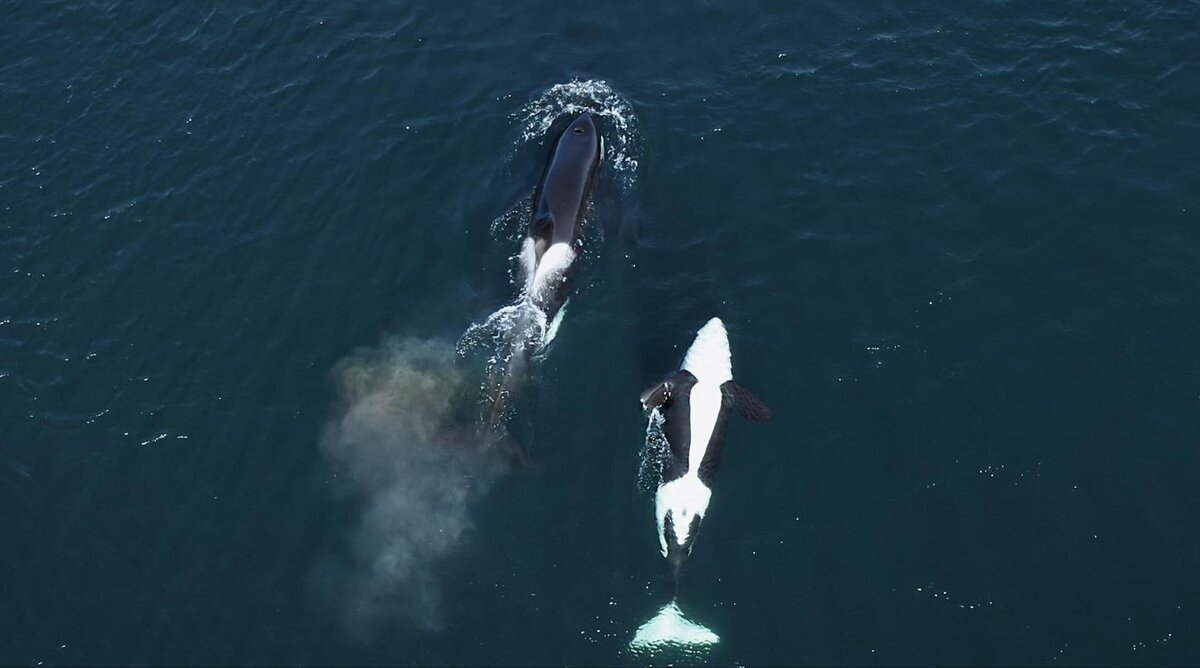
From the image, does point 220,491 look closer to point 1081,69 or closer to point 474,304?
point 474,304

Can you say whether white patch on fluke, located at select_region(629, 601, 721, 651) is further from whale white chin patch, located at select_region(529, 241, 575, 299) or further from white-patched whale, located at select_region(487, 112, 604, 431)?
whale white chin patch, located at select_region(529, 241, 575, 299)

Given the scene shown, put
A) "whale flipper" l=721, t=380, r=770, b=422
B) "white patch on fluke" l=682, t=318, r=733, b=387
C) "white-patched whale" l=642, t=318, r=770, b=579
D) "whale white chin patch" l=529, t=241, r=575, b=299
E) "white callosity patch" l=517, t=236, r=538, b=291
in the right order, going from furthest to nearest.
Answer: "white callosity patch" l=517, t=236, r=538, b=291
"whale white chin patch" l=529, t=241, r=575, b=299
"white patch on fluke" l=682, t=318, r=733, b=387
"whale flipper" l=721, t=380, r=770, b=422
"white-patched whale" l=642, t=318, r=770, b=579

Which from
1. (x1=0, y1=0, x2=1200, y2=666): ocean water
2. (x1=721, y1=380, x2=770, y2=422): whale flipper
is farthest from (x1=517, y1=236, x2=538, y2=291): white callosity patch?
→ (x1=721, y1=380, x2=770, y2=422): whale flipper

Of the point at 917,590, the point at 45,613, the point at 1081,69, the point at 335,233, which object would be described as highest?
the point at 1081,69

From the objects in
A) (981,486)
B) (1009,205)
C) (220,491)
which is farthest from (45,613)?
(1009,205)

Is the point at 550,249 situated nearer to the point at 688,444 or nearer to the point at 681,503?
the point at 688,444

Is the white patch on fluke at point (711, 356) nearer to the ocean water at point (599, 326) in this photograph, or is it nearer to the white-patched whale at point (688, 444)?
the white-patched whale at point (688, 444)

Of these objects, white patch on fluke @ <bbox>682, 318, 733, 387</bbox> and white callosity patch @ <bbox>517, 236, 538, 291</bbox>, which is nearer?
white patch on fluke @ <bbox>682, 318, 733, 387</bbox>

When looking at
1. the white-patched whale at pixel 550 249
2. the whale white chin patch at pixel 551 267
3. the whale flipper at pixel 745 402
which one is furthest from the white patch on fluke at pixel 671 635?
the whale white chin patch at pixel 551 267
